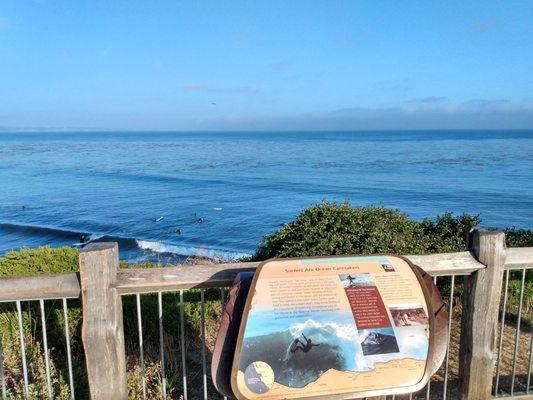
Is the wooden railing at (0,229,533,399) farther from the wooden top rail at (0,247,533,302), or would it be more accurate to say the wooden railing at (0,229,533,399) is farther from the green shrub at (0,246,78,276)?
the green shrub at (0,246,78,276)

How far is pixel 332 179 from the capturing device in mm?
42312

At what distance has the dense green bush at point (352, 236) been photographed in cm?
606

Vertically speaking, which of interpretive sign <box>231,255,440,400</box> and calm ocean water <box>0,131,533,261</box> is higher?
interpretive sign <box>231,255,440,400</box>

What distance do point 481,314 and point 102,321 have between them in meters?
2.81

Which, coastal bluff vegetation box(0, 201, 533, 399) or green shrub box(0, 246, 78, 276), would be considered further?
green shrub box(0, 246, 78, 276)

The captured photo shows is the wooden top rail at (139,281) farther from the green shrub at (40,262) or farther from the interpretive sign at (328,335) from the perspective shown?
the green shrub at (40,262)

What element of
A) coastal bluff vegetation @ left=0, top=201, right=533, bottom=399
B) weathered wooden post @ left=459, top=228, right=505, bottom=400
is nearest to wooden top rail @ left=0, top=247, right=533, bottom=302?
weathered wooden post @ left=459, top=228, right=505, bottom=400

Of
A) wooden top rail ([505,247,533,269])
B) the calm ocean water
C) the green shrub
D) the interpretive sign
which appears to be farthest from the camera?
the calm ocean water

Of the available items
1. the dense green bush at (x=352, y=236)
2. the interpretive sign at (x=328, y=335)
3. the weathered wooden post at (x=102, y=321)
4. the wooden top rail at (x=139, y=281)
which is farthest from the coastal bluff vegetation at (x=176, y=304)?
the interpretive sign at (x=328, y=335)

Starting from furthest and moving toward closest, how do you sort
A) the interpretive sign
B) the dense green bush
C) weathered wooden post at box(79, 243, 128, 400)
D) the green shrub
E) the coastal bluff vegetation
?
1. the green shrub
2. the dense green bush
3. the coastal bluff vegetation
4. weathered wooden post at box(79, 243, 128, 400)
5. the interpretive sign

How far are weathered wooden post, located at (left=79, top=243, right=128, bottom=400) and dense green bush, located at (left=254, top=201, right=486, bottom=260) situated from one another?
10.8ft

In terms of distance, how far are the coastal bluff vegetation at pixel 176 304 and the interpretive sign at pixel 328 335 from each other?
101 inches

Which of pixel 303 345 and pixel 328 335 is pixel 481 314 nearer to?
pixel 328 335

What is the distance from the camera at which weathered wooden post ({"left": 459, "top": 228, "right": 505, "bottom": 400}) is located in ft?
11.8
